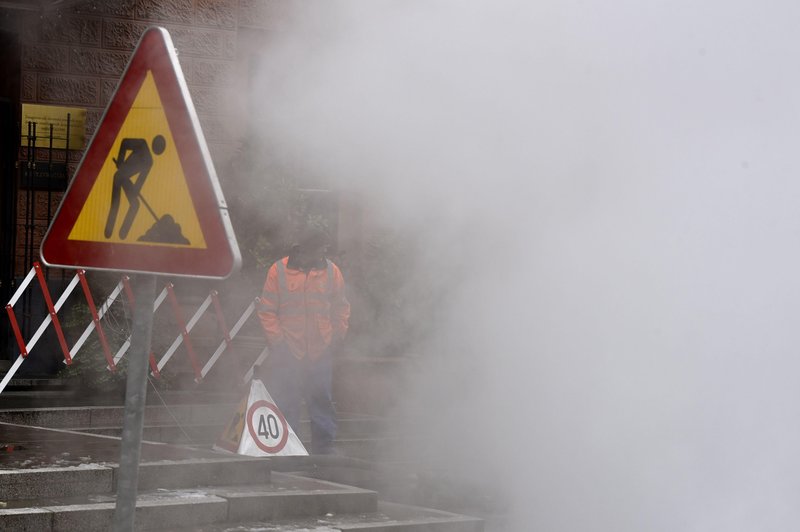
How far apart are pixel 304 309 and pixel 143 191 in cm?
591

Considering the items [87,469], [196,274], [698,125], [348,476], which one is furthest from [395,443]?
[196,274]

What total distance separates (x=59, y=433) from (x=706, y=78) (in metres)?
4.61

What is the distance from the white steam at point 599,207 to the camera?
5.59 meters

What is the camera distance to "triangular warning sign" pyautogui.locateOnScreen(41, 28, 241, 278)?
11.6 feet

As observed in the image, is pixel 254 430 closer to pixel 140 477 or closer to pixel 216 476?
pixel 216 476

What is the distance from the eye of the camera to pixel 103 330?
37.3ft

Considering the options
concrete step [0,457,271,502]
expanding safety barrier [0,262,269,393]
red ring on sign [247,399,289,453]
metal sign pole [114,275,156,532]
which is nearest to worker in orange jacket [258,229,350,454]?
red ring on sign [247,399,289,453]

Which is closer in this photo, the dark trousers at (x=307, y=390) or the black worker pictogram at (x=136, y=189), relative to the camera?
the black worker pictogram at (x=136, y=189)

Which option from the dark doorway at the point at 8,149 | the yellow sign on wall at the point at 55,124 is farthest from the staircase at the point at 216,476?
the yellow sign on wall at the point at 55,124

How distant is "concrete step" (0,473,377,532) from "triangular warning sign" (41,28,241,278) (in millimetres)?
2528

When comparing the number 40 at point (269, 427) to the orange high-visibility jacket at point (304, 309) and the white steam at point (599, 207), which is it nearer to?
the orange high-visibility jacket at point (304, 309)

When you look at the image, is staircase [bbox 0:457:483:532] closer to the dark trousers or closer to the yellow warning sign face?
the dark trousers

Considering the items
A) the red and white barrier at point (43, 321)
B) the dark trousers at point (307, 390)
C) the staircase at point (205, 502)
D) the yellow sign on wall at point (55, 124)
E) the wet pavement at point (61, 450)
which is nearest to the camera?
the staircase at point (205, 502)

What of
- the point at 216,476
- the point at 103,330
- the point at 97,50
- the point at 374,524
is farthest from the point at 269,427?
the point at 97,50
